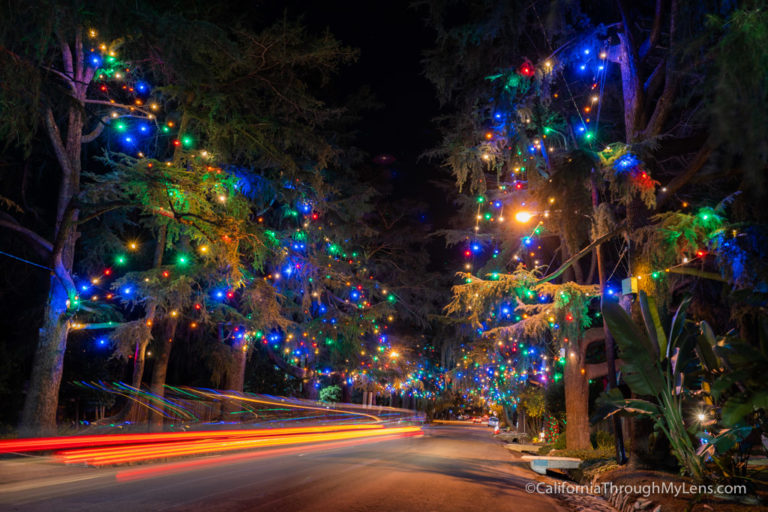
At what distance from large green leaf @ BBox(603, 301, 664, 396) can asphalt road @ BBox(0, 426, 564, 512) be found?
2406 mm

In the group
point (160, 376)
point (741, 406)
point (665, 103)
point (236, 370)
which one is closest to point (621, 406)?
point (741, 406)

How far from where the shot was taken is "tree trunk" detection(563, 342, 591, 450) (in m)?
15.4

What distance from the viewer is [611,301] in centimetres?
800

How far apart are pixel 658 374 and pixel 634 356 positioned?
1.45ft

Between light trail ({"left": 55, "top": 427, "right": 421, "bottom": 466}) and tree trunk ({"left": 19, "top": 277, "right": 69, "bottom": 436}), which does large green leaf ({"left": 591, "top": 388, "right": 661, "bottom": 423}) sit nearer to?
light trail ({"left": 55, "top": 427, "right": 421, "bottom": 466})

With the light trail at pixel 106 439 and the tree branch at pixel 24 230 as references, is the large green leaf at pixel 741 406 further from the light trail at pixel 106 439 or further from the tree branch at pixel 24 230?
the tree branch at pixel 24 230

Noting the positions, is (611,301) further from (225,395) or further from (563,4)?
(225,395)

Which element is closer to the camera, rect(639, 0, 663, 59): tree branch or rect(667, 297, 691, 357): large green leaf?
rect(667, 297, 691, 357): large green leaf

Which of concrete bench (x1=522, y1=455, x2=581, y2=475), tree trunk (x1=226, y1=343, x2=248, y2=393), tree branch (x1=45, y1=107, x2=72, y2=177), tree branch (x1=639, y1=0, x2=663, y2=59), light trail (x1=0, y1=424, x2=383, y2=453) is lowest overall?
concrete bench (x1=522, y1=455, x2=581, y2=475)

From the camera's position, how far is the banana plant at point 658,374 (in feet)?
24.4

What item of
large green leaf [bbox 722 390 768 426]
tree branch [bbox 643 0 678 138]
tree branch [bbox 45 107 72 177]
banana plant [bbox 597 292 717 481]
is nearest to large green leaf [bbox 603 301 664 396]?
banana plant [bbox 597 292 717 481]

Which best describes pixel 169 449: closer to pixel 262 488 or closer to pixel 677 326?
pixel 262 488

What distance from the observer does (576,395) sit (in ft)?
51.2

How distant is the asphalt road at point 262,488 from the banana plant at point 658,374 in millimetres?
2108
